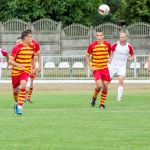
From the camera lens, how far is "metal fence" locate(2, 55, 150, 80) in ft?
129

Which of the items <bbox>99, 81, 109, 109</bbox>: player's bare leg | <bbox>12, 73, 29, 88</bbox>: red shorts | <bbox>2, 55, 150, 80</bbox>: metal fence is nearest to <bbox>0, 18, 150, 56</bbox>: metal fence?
<bbox>2, 55, 150, 80</bbox>: metal fence

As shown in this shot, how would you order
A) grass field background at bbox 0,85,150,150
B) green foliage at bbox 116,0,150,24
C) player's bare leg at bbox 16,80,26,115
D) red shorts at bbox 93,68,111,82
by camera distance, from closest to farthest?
grass field background at bbox 0,85,150,150 → player's bare leg at bbox 16,80,26,115 → red shorts at bbox 93,68,111,82 → green foliage at bbox 116,0,150,24

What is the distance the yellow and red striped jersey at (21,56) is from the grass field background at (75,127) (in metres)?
1.07

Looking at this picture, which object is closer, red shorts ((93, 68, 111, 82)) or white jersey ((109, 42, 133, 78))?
red shorts ((93, 68, 111, 82))

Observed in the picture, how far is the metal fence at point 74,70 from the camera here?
3941 centimetres

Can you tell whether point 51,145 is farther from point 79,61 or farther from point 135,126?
point 79,61

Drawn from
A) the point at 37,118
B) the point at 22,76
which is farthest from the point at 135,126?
the point at 22,76

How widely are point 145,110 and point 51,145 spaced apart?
27.6ft

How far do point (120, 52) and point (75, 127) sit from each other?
1125cm

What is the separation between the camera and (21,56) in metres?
20.5

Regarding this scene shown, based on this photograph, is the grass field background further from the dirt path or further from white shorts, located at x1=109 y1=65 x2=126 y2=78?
the dirt path

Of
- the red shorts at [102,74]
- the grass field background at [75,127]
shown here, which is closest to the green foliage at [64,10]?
the grass field background at [75,127]

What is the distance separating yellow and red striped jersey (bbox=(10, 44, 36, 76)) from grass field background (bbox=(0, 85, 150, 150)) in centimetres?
107

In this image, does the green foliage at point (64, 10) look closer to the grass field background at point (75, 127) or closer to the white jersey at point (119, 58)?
the white jersey at point (119, 58)
